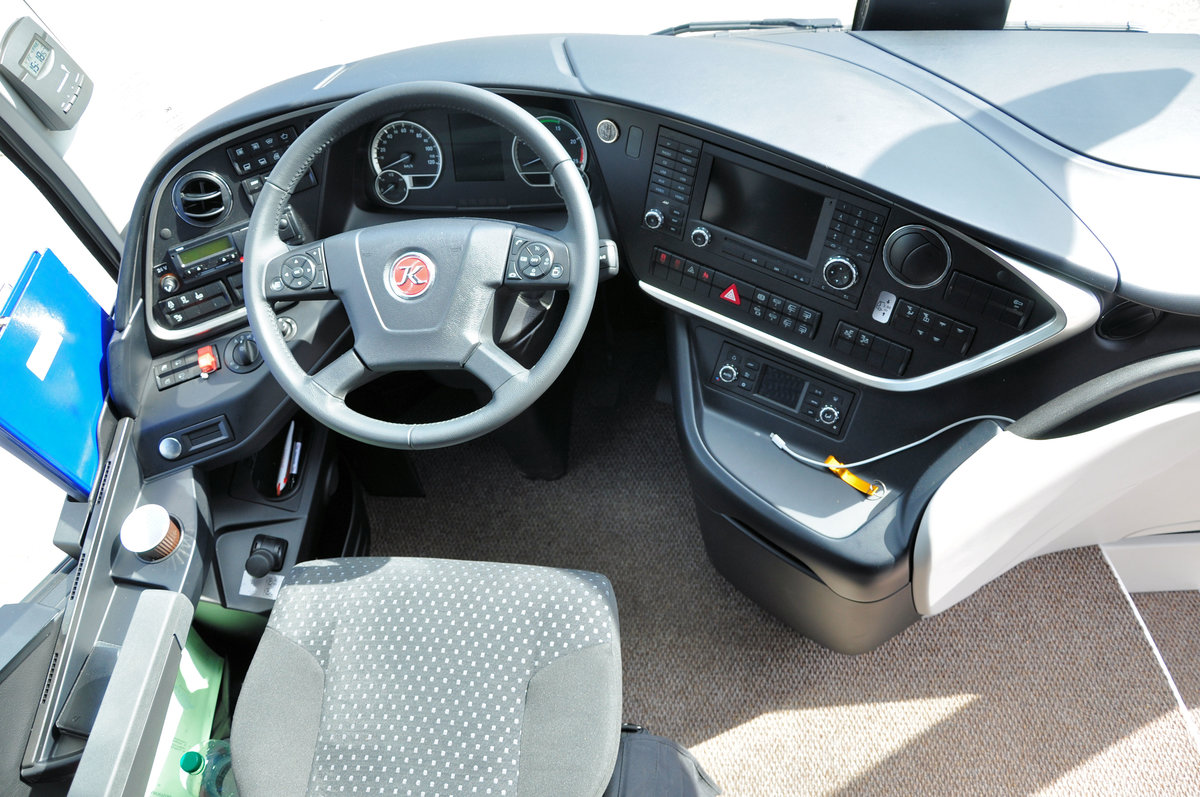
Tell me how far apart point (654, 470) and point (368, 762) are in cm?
96

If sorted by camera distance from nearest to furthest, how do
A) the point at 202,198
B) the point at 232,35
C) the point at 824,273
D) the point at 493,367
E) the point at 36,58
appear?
the point at 493,367 → the point at 824,273 → the point at 202,198 → the point at 36,58 → the point at 232,35

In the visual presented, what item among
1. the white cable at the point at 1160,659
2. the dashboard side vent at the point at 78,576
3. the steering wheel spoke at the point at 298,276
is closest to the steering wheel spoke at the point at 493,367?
the steering wheel spoke at the point at 298,276

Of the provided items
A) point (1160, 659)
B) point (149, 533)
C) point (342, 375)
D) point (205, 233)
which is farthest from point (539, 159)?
point (1160, 659)

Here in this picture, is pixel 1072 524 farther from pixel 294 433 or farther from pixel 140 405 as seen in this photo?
pixel 140 405

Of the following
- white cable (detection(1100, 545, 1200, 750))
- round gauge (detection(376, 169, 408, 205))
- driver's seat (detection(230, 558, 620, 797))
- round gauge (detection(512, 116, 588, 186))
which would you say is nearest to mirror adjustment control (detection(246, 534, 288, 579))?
driver's seat (detection(230, 558, 620, 797))

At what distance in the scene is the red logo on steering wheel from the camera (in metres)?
1.02

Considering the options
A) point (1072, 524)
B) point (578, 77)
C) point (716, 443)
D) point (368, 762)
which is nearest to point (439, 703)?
point (368, 762)

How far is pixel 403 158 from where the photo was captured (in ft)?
4.07

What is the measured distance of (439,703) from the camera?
3.38ft

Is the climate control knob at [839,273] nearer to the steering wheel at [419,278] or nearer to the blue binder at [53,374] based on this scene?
the steering wheel at [419,278]

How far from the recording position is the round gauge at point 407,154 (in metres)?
1.21

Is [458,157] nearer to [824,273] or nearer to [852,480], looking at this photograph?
[824,273]

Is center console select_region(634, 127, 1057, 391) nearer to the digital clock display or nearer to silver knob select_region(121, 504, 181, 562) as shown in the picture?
→ silver knob select_region(121, 504, 181, 562)

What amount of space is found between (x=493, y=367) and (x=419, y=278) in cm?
16
